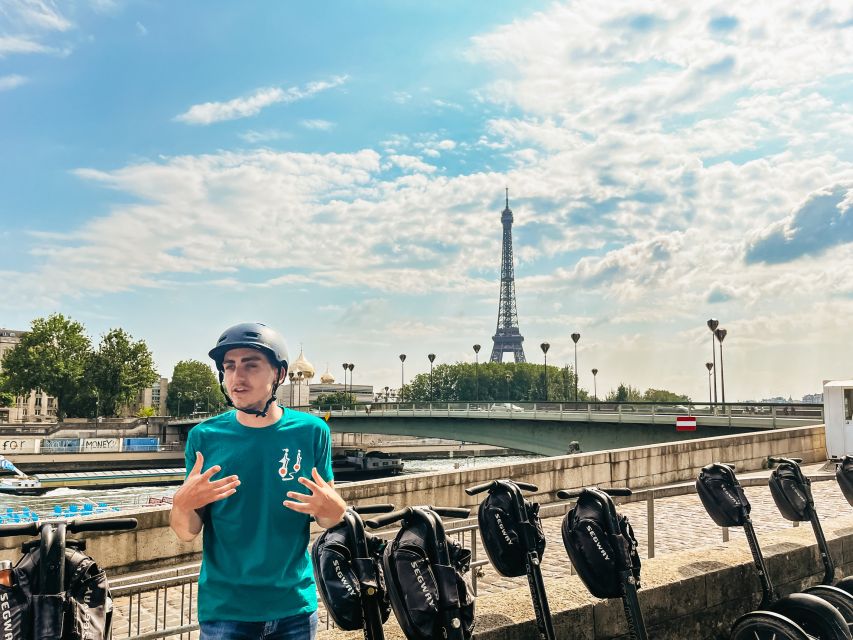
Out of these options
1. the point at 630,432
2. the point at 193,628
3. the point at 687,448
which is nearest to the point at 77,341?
the point at 630,432

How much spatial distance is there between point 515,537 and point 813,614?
1.99 m

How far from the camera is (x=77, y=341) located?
9281 centimetres

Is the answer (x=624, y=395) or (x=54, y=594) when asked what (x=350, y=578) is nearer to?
(x=54, y=594)

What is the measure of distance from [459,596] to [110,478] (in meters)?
60.6

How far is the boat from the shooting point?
66500 millimetres

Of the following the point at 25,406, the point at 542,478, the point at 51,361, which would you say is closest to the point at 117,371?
the point at 51,361

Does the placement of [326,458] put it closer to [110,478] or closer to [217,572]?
[217,572]

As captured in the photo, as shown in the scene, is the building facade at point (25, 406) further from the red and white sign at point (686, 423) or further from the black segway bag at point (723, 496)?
the black segway bag at point (723, 496)

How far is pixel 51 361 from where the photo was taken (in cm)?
8956

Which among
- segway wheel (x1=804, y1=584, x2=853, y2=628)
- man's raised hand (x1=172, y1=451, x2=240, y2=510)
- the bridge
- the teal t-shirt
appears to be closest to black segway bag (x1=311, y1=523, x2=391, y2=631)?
the teal t-shirt

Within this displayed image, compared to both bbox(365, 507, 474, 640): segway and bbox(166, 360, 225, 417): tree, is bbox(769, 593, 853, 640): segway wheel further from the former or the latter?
bbox(166, 360, 225, 417): tree

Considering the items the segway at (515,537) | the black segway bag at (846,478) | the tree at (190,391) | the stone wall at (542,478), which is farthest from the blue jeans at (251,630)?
the tree at (190,391)

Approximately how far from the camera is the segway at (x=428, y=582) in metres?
2.73

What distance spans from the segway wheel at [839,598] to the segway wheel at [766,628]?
927mm
